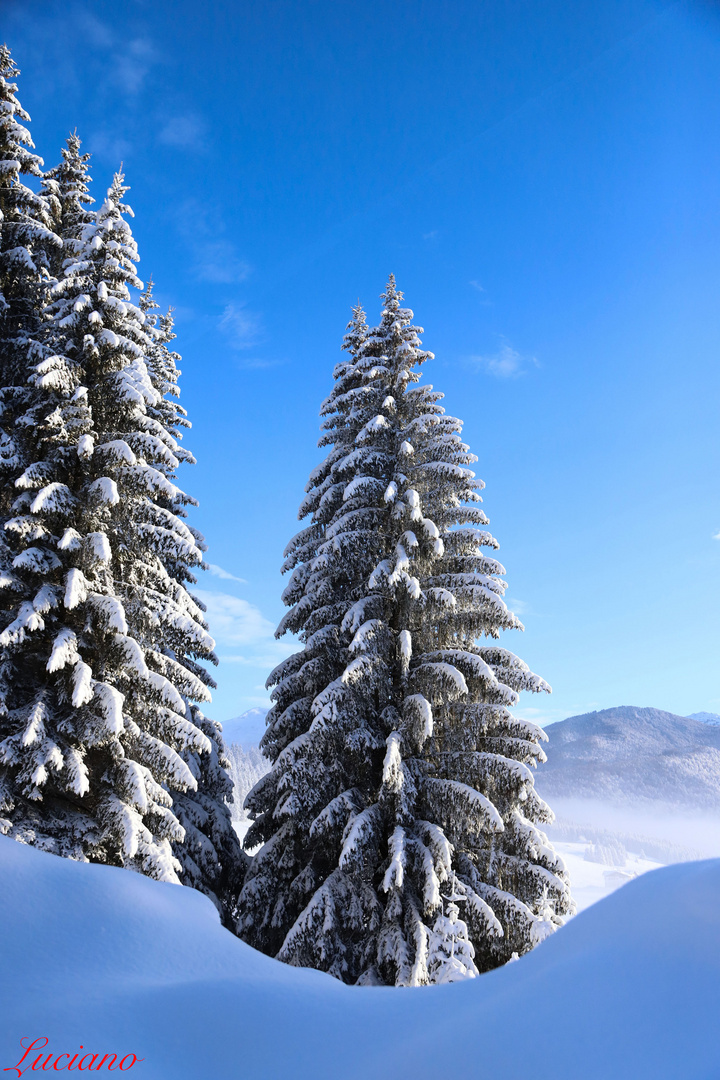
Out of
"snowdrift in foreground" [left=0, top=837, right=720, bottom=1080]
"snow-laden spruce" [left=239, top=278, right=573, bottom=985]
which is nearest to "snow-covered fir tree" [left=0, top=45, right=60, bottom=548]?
"snow-laden spruce" [left=239, top=278, right=573, bottom=985]

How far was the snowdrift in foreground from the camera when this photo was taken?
84.7 inches

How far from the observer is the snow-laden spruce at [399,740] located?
33.2 ft

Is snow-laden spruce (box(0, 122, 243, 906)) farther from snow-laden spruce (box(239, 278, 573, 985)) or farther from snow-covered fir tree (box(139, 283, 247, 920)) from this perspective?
snow-laden spruce (box(239, 278, 573, 985))

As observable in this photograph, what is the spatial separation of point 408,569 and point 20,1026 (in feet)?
33.9

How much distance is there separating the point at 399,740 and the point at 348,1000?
770cm

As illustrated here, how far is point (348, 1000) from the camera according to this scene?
3504 mm

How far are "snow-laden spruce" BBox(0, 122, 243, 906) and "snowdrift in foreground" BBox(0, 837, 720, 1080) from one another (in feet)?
20.7

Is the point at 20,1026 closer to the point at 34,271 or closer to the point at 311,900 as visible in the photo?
the point at 311,900

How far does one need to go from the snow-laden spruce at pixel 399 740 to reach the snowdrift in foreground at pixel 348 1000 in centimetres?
661

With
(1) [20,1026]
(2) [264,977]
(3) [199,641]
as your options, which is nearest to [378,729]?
(3) [199,641]

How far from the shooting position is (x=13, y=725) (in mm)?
10211
